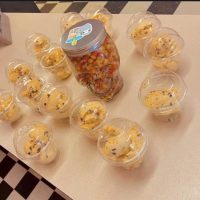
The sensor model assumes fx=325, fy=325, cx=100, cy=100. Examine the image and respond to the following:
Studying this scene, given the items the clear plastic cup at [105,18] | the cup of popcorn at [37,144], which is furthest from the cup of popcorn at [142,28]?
the cup of popcorn at [37,144]

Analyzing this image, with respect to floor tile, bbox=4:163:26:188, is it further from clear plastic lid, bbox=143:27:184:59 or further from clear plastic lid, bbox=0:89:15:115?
clear plastic lid, bbox=143:27:184:59

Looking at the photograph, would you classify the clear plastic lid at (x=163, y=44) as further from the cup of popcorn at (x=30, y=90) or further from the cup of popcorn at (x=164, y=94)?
the cup of popcorn at (x=30, y=90)

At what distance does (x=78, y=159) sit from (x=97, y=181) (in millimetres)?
124

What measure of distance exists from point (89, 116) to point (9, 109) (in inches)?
16.6

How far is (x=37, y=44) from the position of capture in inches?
62.7

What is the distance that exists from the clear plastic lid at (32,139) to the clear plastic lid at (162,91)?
377 millimetres

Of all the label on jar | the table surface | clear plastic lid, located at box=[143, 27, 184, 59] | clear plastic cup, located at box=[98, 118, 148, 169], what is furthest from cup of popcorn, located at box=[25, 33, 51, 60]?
clear plastic cup, located at box=[98, 118, 148, 169]

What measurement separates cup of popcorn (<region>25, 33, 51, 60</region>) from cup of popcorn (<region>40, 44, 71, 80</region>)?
9 centimetres

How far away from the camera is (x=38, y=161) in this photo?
3.93ft

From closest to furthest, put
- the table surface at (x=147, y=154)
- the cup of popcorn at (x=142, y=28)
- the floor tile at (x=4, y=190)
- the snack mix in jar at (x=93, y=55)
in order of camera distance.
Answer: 1. the table surface at (x=147, y=154)
2. the snack mix in jar at (x=93, y=55)
3. the cup of popcorn at (x=142, y=28)
4. the floor tile at (x=4, y=190)

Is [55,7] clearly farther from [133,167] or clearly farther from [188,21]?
[133,167]

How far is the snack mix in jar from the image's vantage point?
43.3 inches

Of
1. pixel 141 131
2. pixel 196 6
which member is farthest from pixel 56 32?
pixel 196 6

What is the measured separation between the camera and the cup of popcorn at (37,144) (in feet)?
3.82
